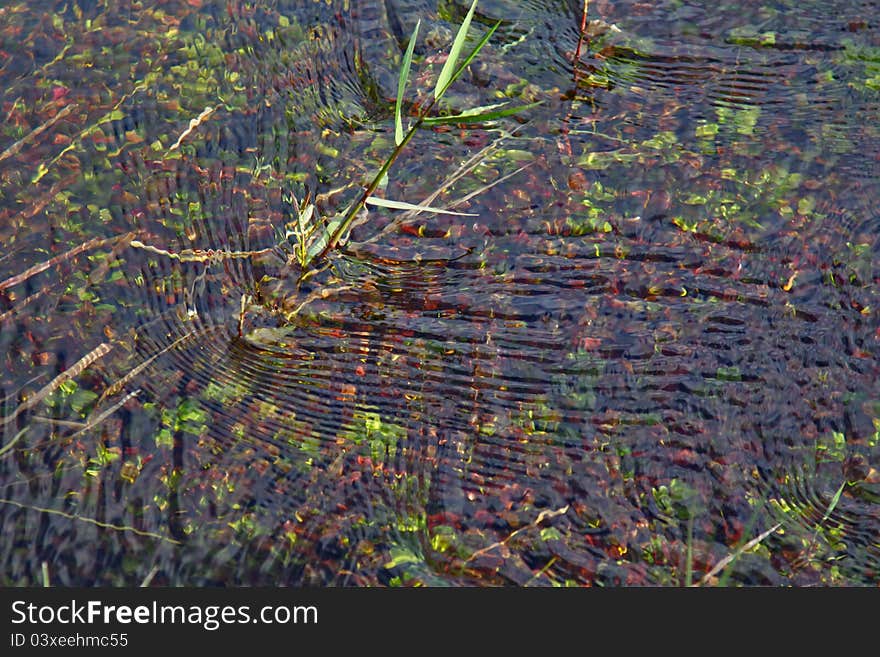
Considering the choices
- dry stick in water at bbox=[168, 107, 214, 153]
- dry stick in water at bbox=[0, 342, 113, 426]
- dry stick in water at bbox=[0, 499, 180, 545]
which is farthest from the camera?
dry stick in water at bbox=[168, 107, 214, 153]

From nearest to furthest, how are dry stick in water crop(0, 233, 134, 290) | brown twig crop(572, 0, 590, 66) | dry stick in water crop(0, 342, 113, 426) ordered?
dry stick in water crop(0, 342, 113, 426)
dry stick in water crop(0, 233, 134, 290)
brown twig crop(572, 0, 590, 66)

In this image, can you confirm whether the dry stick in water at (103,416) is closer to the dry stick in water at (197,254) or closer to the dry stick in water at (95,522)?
the dry stick in water at (95,522)

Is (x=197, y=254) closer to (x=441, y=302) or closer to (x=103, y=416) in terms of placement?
(x=103, y=416)

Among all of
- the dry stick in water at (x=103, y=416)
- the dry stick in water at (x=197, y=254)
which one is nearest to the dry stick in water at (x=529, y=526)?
the dry stick in water at (x=103, y=416)

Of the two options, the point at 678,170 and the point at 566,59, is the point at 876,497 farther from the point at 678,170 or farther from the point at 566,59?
the point at 566,59

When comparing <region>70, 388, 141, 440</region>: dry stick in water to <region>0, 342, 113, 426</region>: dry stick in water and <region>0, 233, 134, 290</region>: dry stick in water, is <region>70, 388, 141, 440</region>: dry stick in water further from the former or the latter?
<region>0, 233, 134, 290</region>: dry stick in water

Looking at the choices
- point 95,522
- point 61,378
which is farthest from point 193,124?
point 95,522

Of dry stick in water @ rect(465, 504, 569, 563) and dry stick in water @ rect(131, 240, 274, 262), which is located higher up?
dry stick in water @ rect(131, 240, 274, 262)

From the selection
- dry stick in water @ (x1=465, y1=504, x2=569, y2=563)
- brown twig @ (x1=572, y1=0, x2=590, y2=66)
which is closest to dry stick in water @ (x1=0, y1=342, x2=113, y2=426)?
dry stick in water @ (x1=465, y1=504, x2=569, y2=563)

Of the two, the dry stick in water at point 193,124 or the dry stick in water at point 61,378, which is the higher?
the dry stick in water at point 193,124
